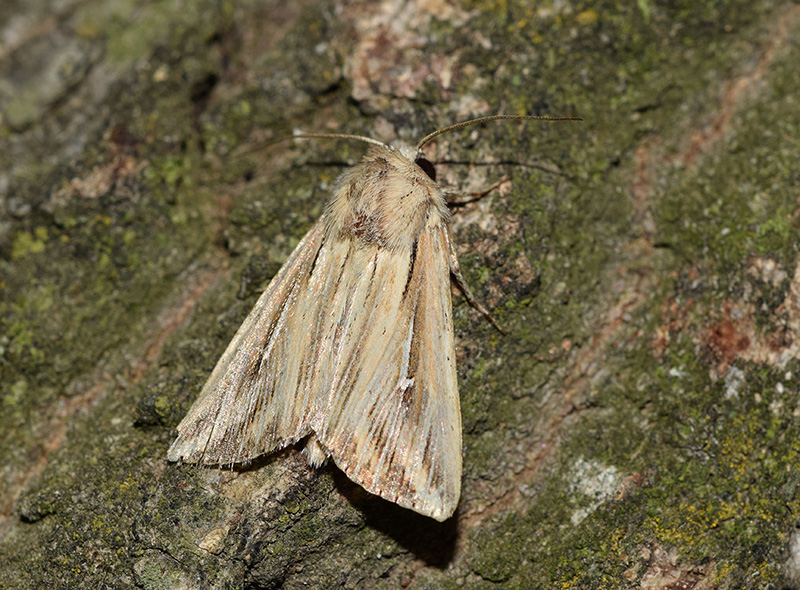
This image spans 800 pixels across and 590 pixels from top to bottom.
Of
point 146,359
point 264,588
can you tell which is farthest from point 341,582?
point 146,359

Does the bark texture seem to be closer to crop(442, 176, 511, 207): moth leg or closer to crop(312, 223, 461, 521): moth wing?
crop(442, 176, 511, 207): moth leg

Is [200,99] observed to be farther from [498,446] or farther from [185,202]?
[498,446]

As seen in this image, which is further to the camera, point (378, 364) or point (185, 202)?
point (185, 202)

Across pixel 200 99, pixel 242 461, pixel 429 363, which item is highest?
pixel 200 99

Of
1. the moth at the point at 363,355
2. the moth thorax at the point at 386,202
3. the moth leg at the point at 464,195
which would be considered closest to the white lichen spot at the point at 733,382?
the moth at the point at 363,355

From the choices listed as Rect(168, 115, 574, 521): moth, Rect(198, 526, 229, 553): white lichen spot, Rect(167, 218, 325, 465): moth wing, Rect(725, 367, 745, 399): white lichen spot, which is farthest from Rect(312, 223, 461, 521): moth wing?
Rect(725, 367, 745, 399): white lichen spot

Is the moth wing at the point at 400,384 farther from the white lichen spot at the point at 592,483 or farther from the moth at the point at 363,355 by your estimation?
the white lichen spot at the point at 592,483
